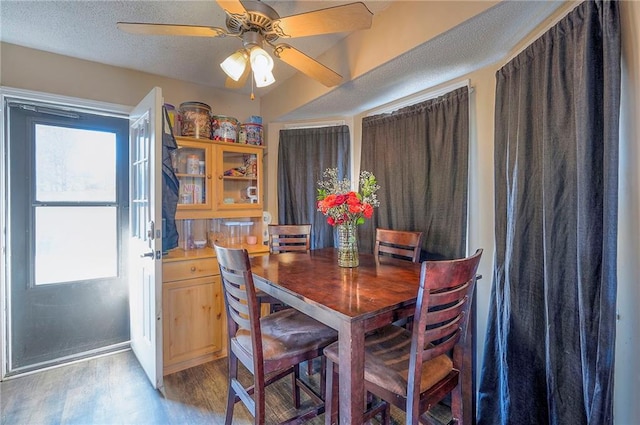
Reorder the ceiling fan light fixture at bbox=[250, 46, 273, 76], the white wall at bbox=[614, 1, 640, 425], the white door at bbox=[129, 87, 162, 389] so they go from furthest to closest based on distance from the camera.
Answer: the white door at bbox=[129, 87, 162, 389], the ceiling fan light fixture at bbox=[250, 46, 273, 76], the white wall at bbox=[614, 1, 640, 425]

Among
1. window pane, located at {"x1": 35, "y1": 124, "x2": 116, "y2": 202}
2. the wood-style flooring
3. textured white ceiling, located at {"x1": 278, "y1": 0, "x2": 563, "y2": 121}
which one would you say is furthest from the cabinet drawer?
textured white ceiling, located at {"x1": 278, "y1": 0, "x2": 563, "y2": 121}

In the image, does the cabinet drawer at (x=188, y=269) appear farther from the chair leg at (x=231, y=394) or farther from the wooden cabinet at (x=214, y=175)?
the chair leg at (x=231, y=394)

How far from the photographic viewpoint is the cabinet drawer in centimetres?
221

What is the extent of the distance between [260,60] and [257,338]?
1334 millimetres

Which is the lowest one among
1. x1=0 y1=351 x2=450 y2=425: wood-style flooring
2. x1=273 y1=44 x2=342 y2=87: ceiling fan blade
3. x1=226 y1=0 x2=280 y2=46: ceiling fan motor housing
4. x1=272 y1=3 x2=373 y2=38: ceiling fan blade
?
x1=0 y1=351 x2=450 y2=425: wood-style flooring

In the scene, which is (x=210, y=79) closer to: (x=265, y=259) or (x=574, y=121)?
(x=265, y=259)

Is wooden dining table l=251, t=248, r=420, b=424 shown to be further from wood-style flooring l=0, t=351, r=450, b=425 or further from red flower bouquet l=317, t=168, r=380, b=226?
wood-style flooring l=0, t=351, r=450, b=425

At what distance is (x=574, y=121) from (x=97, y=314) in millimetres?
3606

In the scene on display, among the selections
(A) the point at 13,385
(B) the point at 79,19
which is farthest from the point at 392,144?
(A) the point at 13,385

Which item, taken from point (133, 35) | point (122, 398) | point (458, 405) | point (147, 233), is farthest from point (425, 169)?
point (122, 398)

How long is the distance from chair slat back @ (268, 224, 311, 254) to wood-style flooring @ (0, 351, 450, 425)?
3.32 feet

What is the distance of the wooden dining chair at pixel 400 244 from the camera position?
2025 mm

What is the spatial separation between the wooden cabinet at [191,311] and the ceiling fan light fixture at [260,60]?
154cm

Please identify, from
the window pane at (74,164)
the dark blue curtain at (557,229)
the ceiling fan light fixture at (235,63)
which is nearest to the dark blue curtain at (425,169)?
the dark blue curtain at (557,229)
